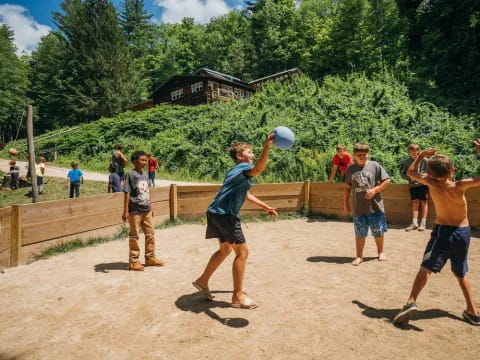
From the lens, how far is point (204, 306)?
3816mm

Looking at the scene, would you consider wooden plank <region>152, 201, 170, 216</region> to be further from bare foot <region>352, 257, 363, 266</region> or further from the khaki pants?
bare foot <region>352, 257, 363, 266</region>

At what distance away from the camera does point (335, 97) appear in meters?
19.9

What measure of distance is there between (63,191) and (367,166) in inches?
528

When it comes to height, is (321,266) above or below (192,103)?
below

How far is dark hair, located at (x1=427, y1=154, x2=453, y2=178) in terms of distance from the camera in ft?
10.5

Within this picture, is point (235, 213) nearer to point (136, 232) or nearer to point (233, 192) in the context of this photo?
point (233, 192)

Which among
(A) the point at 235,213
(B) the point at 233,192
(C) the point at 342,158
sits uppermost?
(C) the point at 342,158

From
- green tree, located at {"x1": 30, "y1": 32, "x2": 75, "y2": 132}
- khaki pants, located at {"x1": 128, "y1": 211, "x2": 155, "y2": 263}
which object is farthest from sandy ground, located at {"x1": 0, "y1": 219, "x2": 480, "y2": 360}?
green tree, located at {"x1": 30, "y1": 32, "x2": 75, "y2": 132}

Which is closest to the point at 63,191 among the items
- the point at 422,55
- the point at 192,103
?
the point at 192,103

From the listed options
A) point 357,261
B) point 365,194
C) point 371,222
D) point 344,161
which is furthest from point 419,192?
point 357,261

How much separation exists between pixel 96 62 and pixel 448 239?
1857 inches

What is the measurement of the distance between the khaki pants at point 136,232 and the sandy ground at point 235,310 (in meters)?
0.32

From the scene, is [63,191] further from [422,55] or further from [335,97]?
Result: [422,55]

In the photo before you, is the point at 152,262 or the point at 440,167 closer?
the point at 440,167
